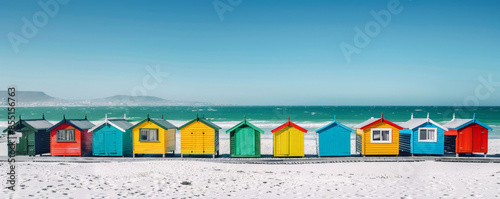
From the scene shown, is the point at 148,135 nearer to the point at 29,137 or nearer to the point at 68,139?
the point at 68,139

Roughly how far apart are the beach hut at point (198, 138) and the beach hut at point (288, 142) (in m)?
3.58

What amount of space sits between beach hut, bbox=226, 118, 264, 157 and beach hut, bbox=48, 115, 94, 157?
29.3 ft

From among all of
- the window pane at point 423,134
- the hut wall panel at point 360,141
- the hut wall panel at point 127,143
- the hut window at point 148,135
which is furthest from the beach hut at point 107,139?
the window pane at point 423,134

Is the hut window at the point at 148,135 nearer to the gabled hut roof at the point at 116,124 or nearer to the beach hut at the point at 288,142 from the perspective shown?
the gabled hut roof at the point at 116,124

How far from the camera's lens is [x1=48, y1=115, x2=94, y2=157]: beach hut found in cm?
2086

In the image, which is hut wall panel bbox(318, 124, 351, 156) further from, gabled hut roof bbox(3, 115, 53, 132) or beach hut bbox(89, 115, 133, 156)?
gabled hut roof bbox(3, 115, 53, 132)

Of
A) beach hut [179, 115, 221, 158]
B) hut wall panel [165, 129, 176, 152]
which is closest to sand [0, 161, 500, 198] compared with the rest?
beach hut [179, 115, 221, 158]

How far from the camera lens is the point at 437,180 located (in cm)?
Answer: 1455

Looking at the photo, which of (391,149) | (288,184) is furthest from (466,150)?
(288,184)

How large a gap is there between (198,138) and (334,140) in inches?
314

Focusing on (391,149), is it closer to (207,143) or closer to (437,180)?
(437,180)

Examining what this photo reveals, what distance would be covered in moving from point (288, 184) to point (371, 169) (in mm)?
6139

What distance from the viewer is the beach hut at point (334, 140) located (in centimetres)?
2056

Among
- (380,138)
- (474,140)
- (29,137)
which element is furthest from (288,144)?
(29,137)
